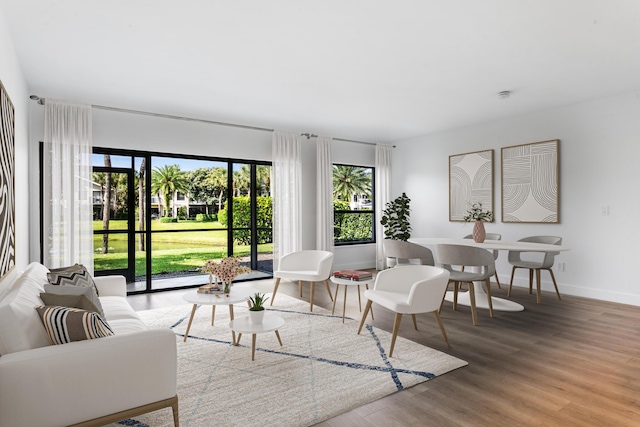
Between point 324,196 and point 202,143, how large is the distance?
7.50ft

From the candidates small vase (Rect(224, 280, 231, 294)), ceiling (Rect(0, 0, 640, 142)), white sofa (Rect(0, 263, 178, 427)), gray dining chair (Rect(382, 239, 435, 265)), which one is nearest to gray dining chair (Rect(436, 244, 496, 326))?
gray dining chair (Rect(382, 239, 435, 265))

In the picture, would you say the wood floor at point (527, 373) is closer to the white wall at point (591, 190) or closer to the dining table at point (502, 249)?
the dining table at point (502, 249)

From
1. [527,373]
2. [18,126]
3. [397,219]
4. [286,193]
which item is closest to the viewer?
[527,373]

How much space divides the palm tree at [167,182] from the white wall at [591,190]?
4900mm

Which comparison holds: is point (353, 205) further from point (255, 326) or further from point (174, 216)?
point (255, 326)

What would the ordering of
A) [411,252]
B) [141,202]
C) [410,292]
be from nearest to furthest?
[410,292], [411,252], [141,202]

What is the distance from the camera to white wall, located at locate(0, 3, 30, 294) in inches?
113

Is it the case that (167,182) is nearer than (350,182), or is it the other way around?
(167,182)

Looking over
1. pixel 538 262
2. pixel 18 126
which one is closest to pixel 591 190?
pixel 538 262

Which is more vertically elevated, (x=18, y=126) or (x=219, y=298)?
(x=18, y=126)

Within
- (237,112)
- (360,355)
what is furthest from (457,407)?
(237,112)

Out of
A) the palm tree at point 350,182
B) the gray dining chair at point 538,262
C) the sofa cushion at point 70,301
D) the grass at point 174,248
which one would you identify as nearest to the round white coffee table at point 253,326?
the sofa cushion at point 70,301

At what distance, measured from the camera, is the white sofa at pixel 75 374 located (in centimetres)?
162

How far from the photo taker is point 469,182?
6.46 meters
